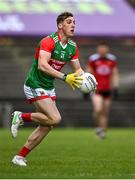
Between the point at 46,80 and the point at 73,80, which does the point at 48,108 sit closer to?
the point at 46,80

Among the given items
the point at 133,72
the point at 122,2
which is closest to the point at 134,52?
the point at 133,72

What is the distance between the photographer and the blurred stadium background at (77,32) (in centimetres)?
2681

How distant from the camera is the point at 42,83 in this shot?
38.0ft

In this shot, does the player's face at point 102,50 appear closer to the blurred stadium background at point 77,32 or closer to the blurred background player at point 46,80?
the blurred stadium background at point 77,32

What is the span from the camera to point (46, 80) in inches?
456

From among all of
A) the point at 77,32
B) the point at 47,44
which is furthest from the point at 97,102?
the point at 47,44

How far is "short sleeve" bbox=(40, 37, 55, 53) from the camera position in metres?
11.4

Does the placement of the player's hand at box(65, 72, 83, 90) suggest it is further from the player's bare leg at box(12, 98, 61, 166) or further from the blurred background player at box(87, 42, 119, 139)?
the blurred background player at box(87, 42, 119, 139)

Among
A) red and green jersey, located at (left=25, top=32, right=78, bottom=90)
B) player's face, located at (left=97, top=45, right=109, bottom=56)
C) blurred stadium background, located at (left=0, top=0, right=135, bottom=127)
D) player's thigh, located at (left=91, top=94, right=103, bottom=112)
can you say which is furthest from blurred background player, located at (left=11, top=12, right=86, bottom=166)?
blurred stadium background, located at (left=0, top=0, right=135, bottom=127)

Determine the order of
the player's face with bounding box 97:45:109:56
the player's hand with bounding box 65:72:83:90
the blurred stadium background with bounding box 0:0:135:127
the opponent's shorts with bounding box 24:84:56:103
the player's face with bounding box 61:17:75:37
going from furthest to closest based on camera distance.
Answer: the blurred stadium background with bounding box 0:0:135:127, the player's face with bounding box 97:45:109:56, the player's face with bounding box 61:17:75:37, the opponent's shorts with bounding box 24:84:56:103, the player's hand with bounding box 65:72:83:90

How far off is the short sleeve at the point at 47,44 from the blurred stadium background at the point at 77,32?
49.0ft

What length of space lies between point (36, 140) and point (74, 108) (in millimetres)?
16813

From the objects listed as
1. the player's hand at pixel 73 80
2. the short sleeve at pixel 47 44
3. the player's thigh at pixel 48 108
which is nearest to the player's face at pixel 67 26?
the short sleeve at pixel 47 44

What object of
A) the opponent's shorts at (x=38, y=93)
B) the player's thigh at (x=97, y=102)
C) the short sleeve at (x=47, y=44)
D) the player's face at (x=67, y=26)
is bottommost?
the player's thigh at (x=97, y=102)
